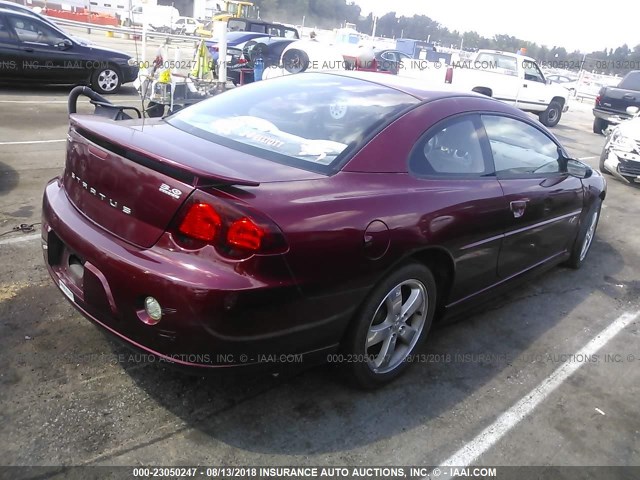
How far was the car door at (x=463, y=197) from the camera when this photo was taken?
112 inches

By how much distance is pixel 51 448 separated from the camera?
226cm

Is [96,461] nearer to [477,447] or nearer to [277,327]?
[277,327]

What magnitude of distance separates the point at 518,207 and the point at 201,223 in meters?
2.16

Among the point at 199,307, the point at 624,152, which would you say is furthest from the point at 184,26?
the point at 199,307

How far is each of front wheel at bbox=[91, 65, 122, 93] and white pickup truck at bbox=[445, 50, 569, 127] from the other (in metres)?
8.44

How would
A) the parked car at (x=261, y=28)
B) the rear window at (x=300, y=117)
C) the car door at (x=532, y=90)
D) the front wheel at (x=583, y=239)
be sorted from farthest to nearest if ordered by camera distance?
the parked car at (x=261, y=28) < the car door at (x=532, y=90) < the front wheel at (x=583, y=239) < the rear window at (x=300, y=117)

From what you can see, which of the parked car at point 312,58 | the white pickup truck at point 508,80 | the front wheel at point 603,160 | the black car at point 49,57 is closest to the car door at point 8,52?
the black car at point 49,57

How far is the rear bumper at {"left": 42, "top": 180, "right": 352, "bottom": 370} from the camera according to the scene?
208cm

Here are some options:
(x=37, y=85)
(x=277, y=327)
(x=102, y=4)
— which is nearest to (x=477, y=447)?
(x=277, y=327)

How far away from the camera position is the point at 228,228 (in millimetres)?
2107

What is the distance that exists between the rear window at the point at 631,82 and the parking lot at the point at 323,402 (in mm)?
13713

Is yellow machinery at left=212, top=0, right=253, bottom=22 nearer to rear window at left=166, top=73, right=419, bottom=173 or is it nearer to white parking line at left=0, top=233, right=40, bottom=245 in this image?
white parking line at left=0, top=233, right=40, bottom=245

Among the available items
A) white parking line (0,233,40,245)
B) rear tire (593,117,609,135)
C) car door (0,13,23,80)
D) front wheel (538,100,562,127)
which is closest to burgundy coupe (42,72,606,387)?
white parking line (0,233,40,245)

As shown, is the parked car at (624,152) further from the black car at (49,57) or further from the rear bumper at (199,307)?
the black car at (49,57)
